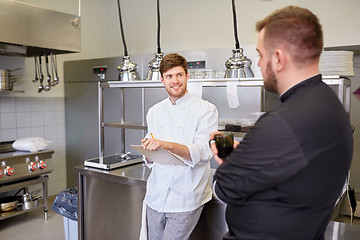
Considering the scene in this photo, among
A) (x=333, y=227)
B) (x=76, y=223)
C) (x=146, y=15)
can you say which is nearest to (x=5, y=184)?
(x=76, y=223)

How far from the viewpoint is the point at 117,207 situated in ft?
8.01

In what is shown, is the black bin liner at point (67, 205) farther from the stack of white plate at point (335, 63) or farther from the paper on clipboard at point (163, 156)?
the stack of white plate at point (335, 63)

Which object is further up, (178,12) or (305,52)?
(178,12)

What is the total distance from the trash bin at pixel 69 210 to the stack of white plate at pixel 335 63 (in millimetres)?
2130

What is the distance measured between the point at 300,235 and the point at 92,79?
3.72m

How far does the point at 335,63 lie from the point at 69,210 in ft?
7.40

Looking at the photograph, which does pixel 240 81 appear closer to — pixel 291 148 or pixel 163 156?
pixel 163 156

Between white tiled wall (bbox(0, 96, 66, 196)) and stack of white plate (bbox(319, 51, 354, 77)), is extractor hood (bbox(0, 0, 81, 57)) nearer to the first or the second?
white tiled wall (bbox(0, 96, 66, 196))

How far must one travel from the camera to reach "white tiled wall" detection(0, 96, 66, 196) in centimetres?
393

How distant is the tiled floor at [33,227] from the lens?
3.27m

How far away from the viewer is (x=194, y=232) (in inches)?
82.3

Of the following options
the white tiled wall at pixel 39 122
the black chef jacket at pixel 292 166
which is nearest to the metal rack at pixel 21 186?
the white tiled wall at pixel 39 122

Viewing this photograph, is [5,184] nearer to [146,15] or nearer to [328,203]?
[146,15]

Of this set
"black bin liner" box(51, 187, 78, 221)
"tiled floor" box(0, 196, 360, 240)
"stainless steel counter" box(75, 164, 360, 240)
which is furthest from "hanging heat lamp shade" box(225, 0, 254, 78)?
"tiled floor" box(0, 196, 360, 240)
